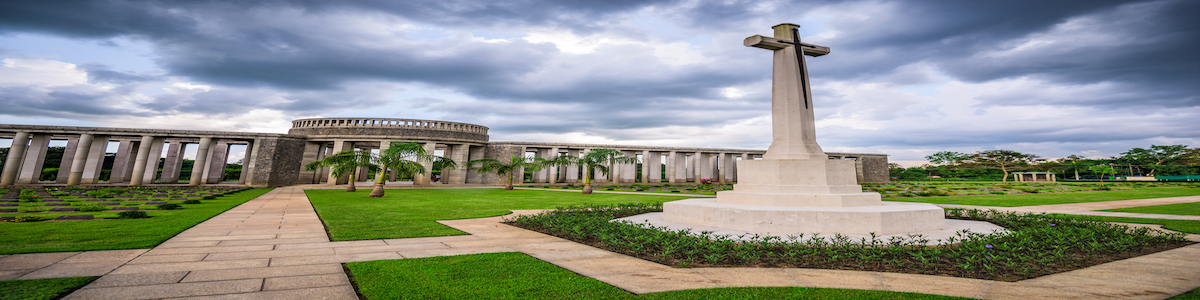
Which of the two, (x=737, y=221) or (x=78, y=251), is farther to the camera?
(x=737, y=221)

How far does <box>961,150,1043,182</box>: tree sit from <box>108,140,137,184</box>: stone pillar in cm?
10870

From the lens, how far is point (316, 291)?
14.6ft

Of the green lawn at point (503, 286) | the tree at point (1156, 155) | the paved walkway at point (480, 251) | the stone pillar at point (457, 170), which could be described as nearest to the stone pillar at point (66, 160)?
the stone pillar at point (457, 170)

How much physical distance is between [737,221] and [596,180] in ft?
132

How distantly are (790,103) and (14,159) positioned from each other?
5591 cm

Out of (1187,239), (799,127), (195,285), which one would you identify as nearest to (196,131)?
(195,285)

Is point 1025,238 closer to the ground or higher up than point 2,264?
higher up

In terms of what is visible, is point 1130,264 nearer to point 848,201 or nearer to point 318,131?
point 848,201

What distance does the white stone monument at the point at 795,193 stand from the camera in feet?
28.9

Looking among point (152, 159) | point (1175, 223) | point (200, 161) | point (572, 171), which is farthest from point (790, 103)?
point (152, 159)

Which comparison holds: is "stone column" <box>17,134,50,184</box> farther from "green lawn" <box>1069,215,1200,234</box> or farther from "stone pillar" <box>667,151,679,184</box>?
"green lawn" <box>1069,215,1200,234</box>

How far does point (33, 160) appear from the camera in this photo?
114 feet

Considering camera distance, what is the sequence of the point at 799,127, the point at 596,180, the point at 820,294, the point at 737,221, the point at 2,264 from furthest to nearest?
the point at 596,180, the point at 799,127, the point at 737,221, the point at 2,264, the point at 820,294

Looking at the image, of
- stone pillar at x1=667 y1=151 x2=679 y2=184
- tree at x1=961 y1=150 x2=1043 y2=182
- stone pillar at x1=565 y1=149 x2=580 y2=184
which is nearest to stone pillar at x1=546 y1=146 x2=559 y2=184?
stone pillar at x1=565 y1=149 x2=580 y2=184
